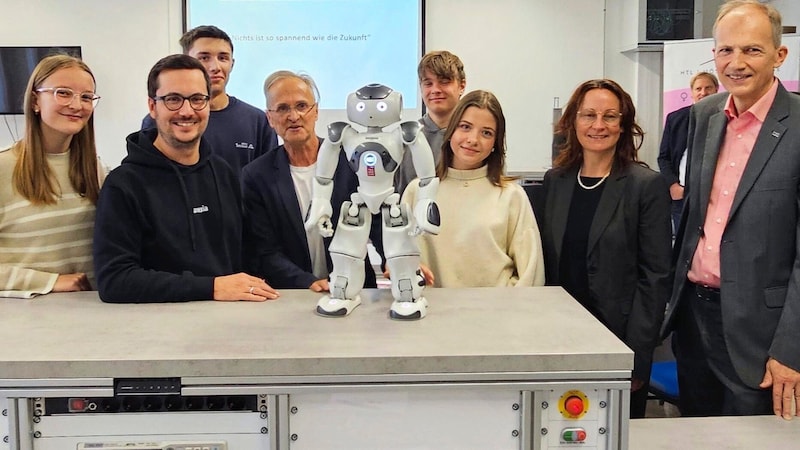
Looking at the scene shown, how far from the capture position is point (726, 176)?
1860 millimetres

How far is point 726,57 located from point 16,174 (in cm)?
190

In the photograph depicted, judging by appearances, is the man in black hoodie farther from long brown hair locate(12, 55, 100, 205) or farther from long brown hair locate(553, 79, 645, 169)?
long brown hair locate(553, 79, 645, 169)

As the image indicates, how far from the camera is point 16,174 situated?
5.88 ft

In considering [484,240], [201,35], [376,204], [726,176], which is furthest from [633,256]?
[201,35]

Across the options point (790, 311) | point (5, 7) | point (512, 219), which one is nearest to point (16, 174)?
point (512, 219)

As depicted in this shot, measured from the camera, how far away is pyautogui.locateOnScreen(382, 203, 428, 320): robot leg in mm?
1649

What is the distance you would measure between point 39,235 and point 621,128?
5.47 ft

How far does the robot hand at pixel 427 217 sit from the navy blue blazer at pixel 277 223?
0.49 meters

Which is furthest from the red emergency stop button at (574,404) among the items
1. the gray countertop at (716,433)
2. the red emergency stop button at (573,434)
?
the gray countertop at (716,433)

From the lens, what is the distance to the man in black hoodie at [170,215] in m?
1.71

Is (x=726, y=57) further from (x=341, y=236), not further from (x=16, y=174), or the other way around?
(x=16, y=174)

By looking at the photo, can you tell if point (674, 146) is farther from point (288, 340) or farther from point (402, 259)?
point (288, 340)

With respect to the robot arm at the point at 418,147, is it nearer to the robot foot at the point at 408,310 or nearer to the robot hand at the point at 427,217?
the robot hand at the point at 427,217

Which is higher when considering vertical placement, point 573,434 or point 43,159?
point 43,159
